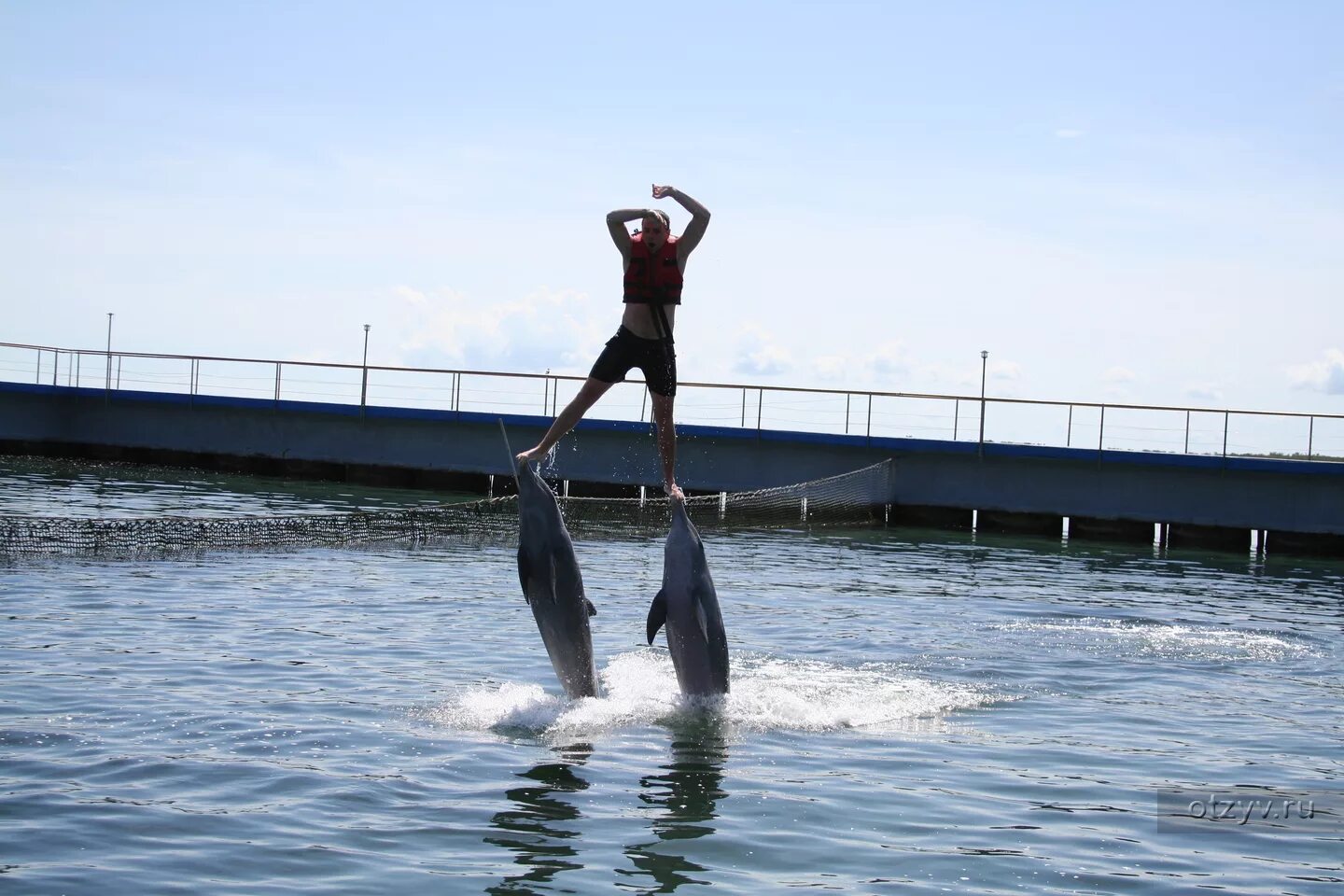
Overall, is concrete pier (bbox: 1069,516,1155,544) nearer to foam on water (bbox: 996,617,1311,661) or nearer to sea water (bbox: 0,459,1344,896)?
sea water (bbox: 0,459,1344,896)

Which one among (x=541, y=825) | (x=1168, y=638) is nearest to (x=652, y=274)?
(x=541, y=825)

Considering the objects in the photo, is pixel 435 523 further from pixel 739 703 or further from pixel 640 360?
pixel 640 360

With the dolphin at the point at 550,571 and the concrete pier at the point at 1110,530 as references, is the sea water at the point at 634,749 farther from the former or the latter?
the concrete pier at the point at 1110,530

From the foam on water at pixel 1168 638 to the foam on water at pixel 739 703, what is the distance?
13.2 ft

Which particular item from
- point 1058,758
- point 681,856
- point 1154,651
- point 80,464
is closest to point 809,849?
point 681,856

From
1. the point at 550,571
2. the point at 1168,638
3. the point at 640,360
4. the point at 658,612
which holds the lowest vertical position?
the point at 1168,638

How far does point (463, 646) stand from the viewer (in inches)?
550

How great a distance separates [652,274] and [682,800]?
3836mm

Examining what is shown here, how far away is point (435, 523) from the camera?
2861 cm

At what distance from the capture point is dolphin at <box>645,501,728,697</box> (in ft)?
32.6

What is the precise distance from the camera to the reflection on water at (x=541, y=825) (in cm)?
699

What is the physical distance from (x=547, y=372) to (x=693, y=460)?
4.87m

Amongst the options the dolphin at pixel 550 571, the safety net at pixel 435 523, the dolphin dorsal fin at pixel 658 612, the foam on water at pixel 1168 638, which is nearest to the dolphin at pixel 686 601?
the dolphin dorsal fin at pixel 658 612

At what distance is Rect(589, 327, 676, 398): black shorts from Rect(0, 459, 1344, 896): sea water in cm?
243
